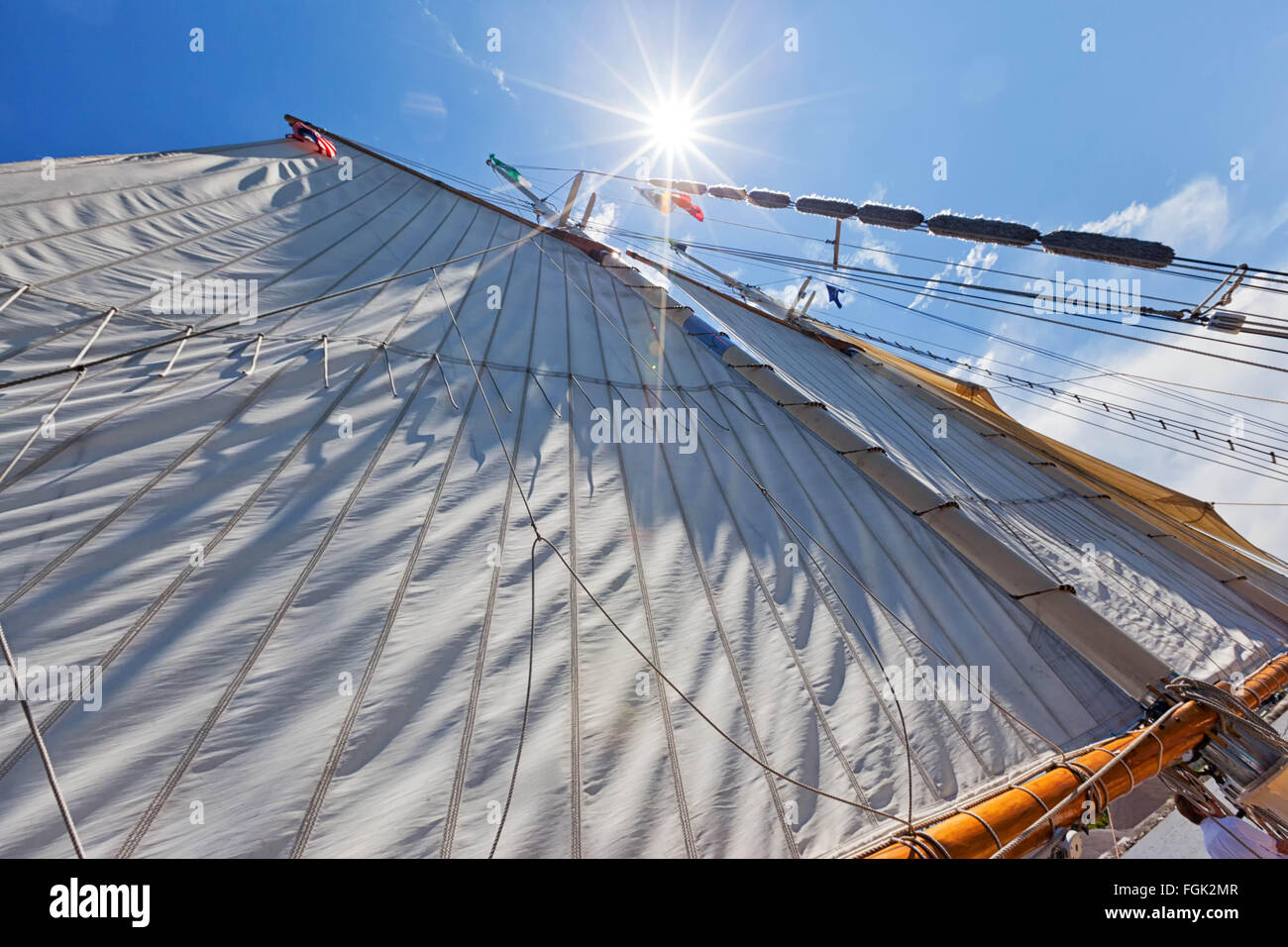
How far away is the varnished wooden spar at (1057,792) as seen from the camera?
6.25 feet

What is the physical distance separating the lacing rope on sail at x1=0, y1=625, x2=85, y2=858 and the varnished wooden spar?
2402 mm

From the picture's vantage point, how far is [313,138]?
8.08m

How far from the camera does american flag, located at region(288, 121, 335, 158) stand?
26.1ft

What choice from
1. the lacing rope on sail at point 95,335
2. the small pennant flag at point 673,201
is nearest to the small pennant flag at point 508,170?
the small pennant flag at point 673,201

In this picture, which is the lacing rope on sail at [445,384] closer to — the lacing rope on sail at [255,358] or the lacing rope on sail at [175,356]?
the lacing rope on sail at [255,358]

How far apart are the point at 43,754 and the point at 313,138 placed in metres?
9.59

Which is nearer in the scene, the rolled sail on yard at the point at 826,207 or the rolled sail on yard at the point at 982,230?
the rolled sail on yard at the point at 982,230

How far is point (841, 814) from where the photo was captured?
2.06 m

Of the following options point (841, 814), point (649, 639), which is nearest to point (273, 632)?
point (649, 639)

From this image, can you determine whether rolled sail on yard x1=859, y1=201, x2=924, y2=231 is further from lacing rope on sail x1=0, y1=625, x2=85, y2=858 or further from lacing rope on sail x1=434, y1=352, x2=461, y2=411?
lacing rope on sail x1=0, y1=625, x2=85, y2=858

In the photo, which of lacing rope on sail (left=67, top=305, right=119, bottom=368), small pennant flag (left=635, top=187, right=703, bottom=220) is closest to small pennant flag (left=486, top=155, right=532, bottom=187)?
small pennant flag (left=635, top=187, right=703, bottom=220)

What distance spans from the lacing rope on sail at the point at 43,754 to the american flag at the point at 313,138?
8.74 meters

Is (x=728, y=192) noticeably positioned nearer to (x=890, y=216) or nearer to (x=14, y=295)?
(x=890, y=216)

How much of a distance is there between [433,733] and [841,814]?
1624 millimetres
